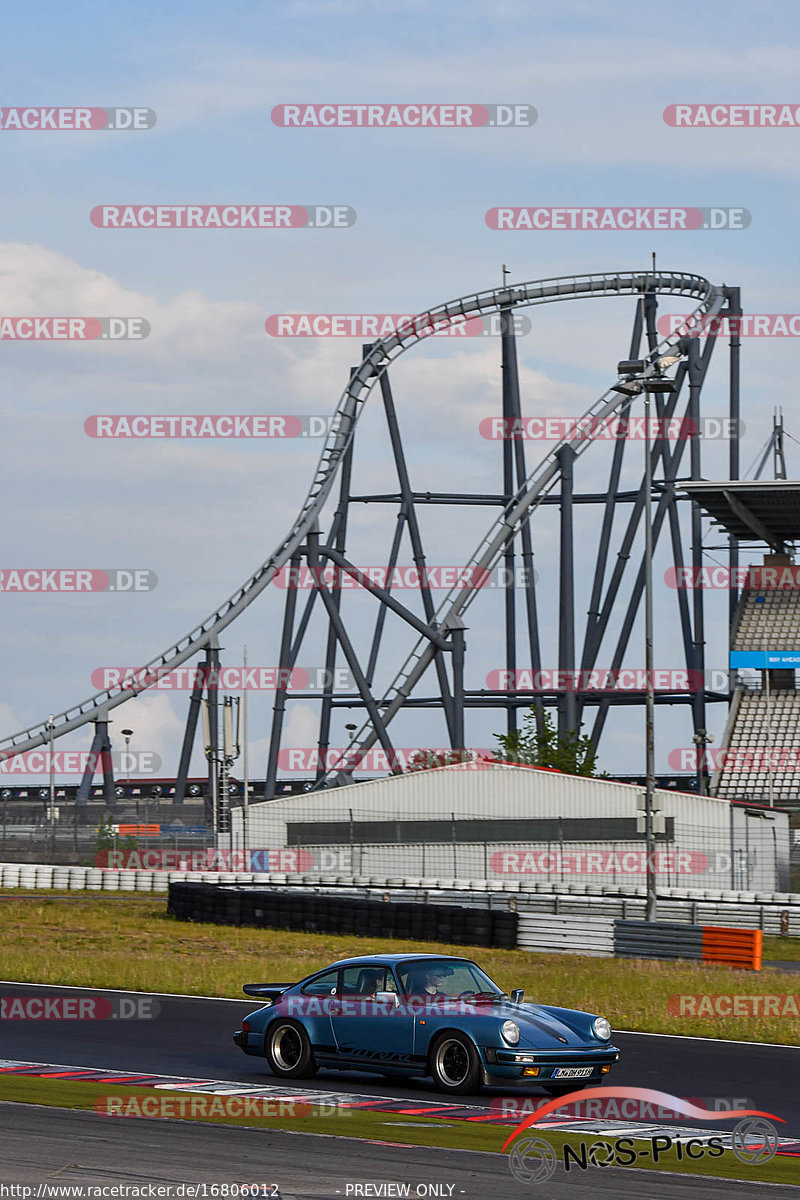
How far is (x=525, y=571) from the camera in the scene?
57875 millimetres

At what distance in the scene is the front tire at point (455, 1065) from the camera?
1289 centimetres

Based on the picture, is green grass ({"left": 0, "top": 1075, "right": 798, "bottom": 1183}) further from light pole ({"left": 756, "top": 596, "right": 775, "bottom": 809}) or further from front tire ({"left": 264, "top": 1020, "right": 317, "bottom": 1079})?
light pole ({"left": 756, "top": 596, "right": 775, "bottom": 809})

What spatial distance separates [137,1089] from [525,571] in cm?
4514

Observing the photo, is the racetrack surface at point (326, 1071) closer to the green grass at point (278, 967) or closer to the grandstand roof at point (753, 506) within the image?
the green grass at point (278, 967)

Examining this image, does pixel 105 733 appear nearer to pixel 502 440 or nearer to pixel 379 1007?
pixel 502 440

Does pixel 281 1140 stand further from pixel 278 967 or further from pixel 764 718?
pixel 764 718

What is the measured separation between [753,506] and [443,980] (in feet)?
171

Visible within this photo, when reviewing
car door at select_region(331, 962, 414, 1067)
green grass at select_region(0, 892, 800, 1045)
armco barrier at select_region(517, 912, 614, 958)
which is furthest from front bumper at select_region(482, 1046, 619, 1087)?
armco barrier at select_region(517, 912, 614, 958)

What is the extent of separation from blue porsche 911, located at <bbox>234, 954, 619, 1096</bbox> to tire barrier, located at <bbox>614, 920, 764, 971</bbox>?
47.3 ft

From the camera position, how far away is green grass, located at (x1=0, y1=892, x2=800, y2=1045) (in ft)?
70.2

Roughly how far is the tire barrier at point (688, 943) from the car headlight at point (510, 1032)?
1532 cm

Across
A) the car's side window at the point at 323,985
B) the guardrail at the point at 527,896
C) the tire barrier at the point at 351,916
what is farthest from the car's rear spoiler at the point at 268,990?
the tire barrier at the point at 351,916

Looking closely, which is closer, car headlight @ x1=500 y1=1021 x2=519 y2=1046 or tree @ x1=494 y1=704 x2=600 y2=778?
car headlight @ x1=500 y1=1021 x2=519 y2=1046

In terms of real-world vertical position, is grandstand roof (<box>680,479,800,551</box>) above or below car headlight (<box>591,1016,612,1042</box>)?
above
